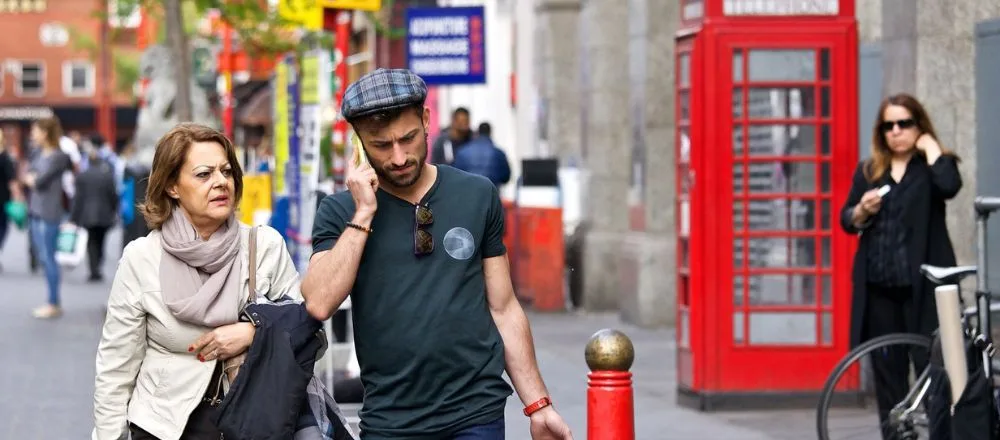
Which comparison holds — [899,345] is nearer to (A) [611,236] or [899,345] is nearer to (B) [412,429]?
(B) [412,429]

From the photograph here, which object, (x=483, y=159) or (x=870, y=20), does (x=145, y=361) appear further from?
(x=483, y=159)

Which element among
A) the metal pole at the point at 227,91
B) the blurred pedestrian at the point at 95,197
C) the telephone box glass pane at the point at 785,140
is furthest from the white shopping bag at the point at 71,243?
the telephone box glass pane at the point at 785,140

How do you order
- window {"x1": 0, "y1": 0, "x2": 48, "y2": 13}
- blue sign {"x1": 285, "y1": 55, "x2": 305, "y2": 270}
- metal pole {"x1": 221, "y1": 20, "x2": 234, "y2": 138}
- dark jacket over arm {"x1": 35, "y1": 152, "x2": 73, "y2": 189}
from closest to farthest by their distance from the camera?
blue sign {"x1": 285, "y1": 55, "x2": 305, "y2": 270} → dark jacket over arm {"x1": 35, "y1": 152, "x2": 73, "y2": 189} → metal pole {"x1": 221, "y1": 20, "x2": 234, "y2": 138} → window {"x1": 0, "y1": 0, "x2": 48, "y2": 13}

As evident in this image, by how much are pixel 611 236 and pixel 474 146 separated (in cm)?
163

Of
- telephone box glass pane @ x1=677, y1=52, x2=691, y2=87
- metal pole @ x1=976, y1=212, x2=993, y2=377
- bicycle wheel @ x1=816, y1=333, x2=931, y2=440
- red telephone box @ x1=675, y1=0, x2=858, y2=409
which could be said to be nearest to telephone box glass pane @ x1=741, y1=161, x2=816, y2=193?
red telephone box @ x1=675, y1=0, x2=858, y2=409

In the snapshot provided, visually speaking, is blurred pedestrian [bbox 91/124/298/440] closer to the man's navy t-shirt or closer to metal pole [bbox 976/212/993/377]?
the man's navy t-shirt

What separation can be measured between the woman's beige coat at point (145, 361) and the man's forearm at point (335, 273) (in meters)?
0.36

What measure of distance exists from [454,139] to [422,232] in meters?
15.3

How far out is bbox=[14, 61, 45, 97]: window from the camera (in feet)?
265

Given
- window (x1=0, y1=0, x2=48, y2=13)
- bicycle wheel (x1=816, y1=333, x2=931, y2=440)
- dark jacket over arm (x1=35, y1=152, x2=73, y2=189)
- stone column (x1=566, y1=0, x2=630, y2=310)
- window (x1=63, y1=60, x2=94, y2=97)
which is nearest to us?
bicycle wheel (x1=816, y1=333, x2=931, y2=440)

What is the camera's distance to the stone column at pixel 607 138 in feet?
60.8

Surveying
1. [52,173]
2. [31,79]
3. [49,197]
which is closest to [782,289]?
[52,173]

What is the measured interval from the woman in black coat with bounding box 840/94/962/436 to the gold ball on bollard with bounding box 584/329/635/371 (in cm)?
337

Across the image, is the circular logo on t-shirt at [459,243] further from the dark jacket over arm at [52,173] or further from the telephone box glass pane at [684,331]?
the dark jacket over arm at [52,173]
